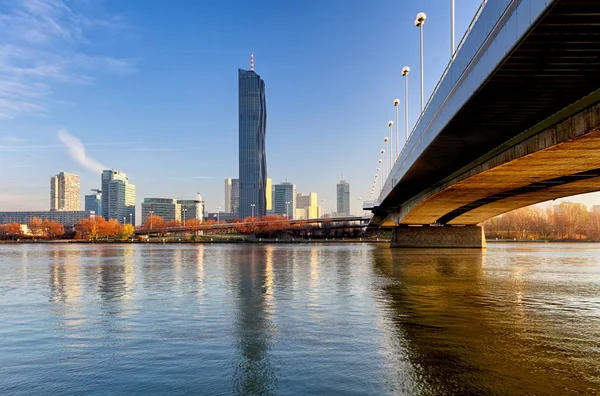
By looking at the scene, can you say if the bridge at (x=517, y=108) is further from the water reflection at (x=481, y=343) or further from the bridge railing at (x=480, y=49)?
the water reflection at (x=481, y=343)

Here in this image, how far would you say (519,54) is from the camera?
1330cm

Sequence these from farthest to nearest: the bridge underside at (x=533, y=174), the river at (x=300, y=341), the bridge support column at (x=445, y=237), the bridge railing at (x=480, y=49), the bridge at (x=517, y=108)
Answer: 1. the bridge support column at (x=445, y=237)
2. the bridge underside at (x=533, y=174)
3. the bridge railing at (x=480, y=49)
4. the bridge at (x=517, y=108)
5. the river at (x=300, y=341)

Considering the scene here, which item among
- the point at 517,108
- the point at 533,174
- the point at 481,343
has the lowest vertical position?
the point at 481,343

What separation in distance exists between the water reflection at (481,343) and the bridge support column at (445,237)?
5495 centimetres

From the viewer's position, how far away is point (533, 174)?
3191 cm

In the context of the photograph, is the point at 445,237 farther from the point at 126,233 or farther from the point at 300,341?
the point at 126,233

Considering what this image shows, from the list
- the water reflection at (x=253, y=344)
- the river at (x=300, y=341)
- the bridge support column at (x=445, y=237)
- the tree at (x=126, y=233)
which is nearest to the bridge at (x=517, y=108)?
the river at (x=300, y=341)

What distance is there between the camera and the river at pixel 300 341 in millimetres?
10203

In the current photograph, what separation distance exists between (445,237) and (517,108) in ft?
208

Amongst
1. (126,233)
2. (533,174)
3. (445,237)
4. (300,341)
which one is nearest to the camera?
(300,341)

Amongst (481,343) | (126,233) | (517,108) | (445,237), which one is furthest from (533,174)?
(126,233)

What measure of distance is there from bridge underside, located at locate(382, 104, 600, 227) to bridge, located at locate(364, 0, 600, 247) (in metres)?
0.06

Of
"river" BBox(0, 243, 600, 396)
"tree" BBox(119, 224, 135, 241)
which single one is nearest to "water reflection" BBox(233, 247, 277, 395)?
"river" BBox(0, 243, 600, 396)

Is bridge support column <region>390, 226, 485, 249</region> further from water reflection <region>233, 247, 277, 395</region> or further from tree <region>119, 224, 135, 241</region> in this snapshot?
tree <region>119, 224, 135, 241</region>
